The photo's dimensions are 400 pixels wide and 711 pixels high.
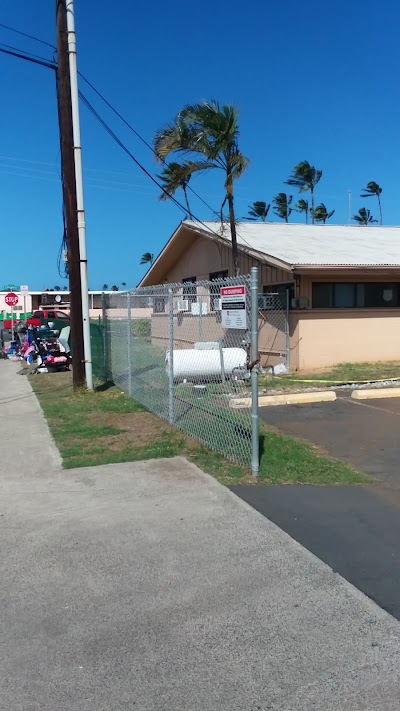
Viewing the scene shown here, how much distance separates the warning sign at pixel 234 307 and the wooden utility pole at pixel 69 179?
6196 mm

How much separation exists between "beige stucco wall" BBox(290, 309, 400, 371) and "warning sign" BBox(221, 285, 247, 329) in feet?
30.1

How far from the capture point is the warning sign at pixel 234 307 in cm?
562

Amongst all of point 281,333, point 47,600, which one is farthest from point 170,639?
point 281,333

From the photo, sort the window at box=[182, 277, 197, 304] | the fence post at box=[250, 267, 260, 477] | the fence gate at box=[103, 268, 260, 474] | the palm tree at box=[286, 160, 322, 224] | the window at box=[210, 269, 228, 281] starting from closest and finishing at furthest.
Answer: the fence post at box=[250, 267, 260, 477] < the fence gate at box=[103, 268, 260, 474] < the window at box=[182, 277, 197, 304] < the window at box=[210, 269, 228, 281] < the palm tree at box=[286, 160, 322, 224]

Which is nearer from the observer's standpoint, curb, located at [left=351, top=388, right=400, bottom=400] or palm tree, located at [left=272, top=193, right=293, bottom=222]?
curb, located at [left=351, top=388, right=400, bottom=400]

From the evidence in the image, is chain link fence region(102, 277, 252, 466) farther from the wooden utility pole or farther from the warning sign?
the wooden utility pole

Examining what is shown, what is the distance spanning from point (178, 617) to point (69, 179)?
32.3 ft

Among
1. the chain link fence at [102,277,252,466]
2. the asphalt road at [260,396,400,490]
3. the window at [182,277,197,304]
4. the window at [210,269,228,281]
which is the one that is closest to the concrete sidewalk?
the chain link fence at [102,277,252,466]

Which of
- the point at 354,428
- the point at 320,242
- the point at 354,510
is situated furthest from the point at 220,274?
the point at 354,510

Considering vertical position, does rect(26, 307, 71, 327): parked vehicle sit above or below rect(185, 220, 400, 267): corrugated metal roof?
below

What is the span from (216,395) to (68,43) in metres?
7.62

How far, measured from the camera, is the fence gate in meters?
5.79

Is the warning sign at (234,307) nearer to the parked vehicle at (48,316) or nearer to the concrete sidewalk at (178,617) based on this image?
the concrete sidewalk at (178,617)

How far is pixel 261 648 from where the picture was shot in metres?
3.01
